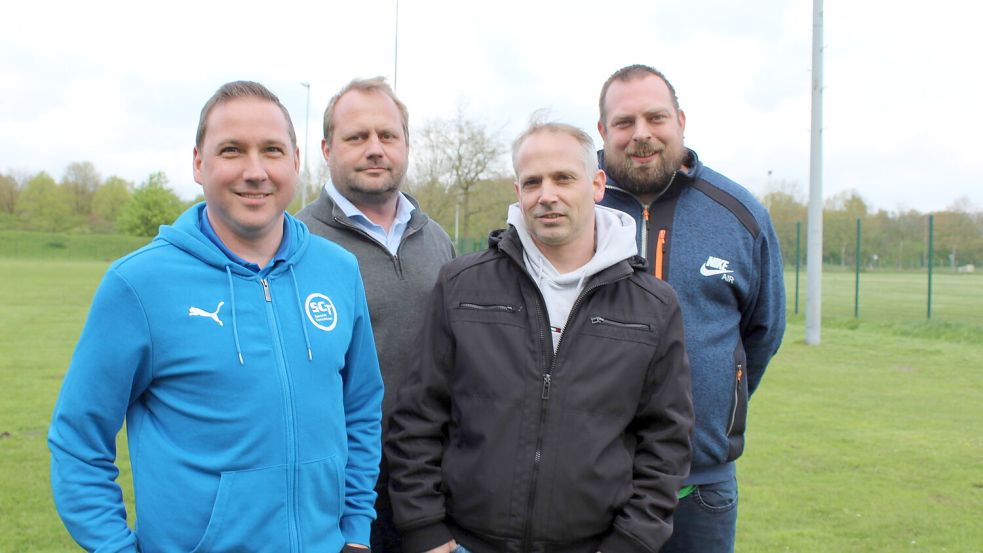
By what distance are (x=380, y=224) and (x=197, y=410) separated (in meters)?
1.24

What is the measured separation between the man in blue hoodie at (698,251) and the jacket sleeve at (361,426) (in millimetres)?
1186

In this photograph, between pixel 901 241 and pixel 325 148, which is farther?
pixel 901 241

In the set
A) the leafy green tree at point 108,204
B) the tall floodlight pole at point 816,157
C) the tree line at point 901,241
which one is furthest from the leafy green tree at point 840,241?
the leafy green tree at point 108,204

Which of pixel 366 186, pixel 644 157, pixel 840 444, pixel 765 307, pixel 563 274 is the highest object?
pixel 644 157

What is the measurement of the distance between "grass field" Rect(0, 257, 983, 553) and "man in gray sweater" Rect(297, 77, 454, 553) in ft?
10.0

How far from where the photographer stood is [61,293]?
2580 cm

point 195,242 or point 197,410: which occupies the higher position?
point 195,242

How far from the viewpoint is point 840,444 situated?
299 inches

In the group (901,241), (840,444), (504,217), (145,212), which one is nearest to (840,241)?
(901,241)

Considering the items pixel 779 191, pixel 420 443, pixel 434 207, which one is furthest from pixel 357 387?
pixel 779 191

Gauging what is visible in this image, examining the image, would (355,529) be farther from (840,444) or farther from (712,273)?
(840,444)

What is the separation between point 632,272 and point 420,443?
2.95 ft

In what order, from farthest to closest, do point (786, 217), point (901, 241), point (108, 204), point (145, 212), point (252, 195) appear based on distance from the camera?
point (108, 204)
point (145, 212)
point (786, 217)
point (901, 241)
point (252, 195)

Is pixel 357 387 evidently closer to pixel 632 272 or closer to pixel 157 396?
pixel 157 396
